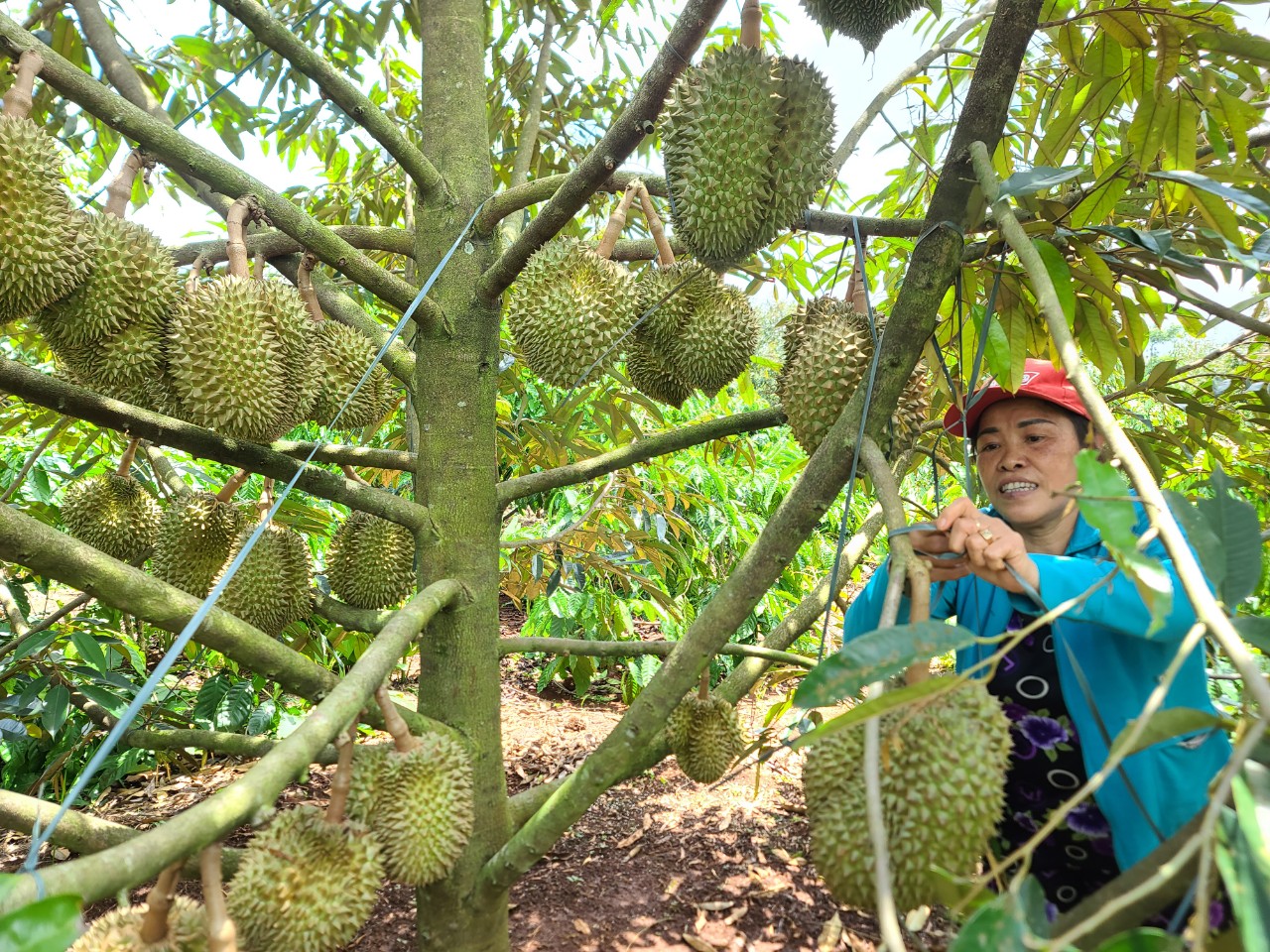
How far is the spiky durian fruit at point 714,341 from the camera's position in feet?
4.61

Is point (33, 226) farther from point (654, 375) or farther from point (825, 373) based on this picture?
point (825, 373)

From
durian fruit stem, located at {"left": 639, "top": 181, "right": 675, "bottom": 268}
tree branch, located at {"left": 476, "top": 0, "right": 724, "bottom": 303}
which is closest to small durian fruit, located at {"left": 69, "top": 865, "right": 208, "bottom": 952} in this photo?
tree branch, located at {"left": 476, "top": 0, "right": 724, "bottom": 303}

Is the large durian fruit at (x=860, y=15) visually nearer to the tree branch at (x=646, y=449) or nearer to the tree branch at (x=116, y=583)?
the tree branch at (x=646, y=449)

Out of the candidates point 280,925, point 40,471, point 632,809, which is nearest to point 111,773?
point 40,471

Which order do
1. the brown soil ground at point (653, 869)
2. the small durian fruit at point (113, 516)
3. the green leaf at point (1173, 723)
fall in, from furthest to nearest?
the brown soil ground at point (653, 869), the small durian fruit at point (113, 516), the green leaf at point (1173, 723)

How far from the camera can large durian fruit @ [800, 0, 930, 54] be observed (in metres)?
1.15

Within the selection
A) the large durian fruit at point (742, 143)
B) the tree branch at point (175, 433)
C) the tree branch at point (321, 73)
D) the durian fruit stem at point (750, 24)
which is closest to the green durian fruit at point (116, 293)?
the tree branch at point (175, 433)

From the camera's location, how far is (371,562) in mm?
1778

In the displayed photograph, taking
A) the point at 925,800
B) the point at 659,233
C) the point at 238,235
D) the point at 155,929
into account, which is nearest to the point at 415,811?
the point at 155,929

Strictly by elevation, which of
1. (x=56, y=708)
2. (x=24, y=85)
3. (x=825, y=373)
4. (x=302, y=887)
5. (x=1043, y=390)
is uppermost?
(x=24, y=85)

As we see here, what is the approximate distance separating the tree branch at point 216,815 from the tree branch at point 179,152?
24.3 inches

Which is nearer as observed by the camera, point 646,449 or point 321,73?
point 321,73

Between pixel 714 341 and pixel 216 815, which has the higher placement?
pixel 714 341

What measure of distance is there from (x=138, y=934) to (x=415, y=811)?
0.36 meters
